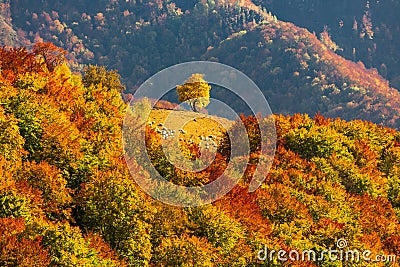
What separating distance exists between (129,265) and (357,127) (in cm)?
5762

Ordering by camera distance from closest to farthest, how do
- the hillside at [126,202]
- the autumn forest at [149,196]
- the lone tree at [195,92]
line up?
1. the hillside at [126,202]
2. the autumn forest at [149,196]
3. the lone tree at [195,92]

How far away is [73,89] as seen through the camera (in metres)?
75.1

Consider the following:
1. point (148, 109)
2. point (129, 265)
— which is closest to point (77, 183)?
point (129, 265)

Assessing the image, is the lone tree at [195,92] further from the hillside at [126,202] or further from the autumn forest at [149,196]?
the hillside at [126,202]

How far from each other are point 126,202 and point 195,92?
65732 millimetres

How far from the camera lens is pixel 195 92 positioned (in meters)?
112

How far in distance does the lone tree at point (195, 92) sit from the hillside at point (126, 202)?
35536mm

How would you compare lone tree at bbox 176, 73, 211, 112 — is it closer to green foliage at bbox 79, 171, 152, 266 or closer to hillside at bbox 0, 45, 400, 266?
hillside at bbox 0, 45, 400, 266

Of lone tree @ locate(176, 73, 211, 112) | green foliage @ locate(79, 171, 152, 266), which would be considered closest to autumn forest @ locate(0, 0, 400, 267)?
green foliage @ locate(79, 171, 152, 266)

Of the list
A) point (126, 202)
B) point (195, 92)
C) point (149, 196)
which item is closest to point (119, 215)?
point (126, 202)

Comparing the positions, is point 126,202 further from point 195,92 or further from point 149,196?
point 195,92

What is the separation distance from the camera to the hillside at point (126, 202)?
42906mm

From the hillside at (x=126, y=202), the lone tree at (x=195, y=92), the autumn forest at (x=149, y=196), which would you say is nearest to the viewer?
the hillside at (x=126, y=202)

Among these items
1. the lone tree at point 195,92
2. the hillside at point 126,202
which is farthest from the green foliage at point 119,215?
the lone tree at point 195,92
